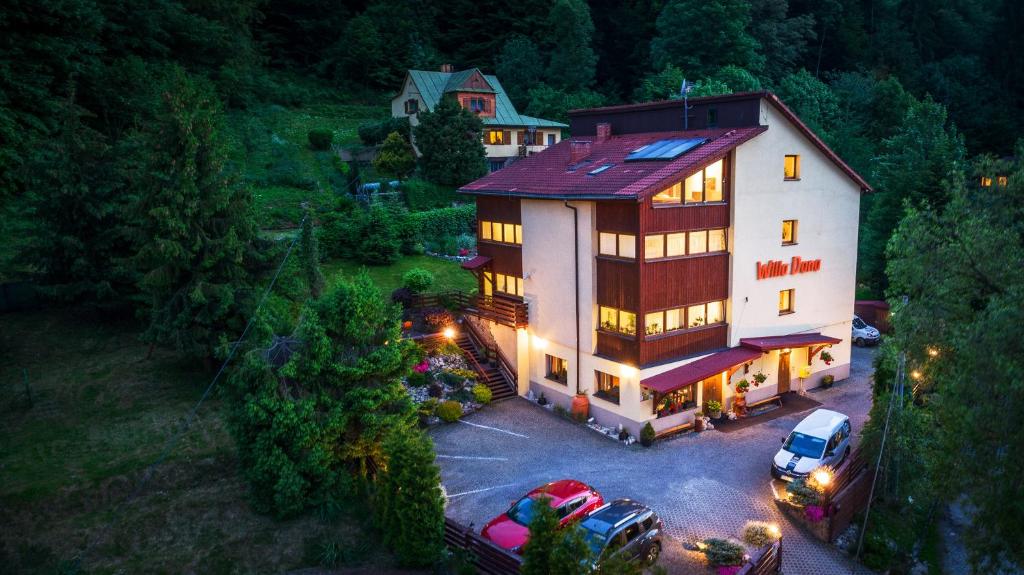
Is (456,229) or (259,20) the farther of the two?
(259,20)

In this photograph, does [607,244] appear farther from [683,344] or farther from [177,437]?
[177,437]

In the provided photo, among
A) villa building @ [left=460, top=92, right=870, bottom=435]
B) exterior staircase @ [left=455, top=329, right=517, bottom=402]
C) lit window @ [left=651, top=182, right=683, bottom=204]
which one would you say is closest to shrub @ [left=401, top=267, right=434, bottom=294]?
exterior staircase @ [left=455, top=329, right=517, bottom=402]

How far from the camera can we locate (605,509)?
17828 mm

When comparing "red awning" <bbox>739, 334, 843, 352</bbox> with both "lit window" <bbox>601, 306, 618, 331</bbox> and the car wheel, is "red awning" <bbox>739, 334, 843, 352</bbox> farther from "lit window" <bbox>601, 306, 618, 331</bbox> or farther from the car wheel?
the car wheel

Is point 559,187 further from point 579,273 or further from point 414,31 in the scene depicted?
point 414,31

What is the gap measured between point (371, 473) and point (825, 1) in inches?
2984

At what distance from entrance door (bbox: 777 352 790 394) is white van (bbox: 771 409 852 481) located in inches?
220

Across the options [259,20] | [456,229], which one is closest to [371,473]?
[456,229]

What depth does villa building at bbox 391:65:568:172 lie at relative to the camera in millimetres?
55531

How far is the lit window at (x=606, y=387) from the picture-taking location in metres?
26.2

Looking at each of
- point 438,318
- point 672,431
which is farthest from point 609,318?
point 438,318

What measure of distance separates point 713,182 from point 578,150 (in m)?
7.07

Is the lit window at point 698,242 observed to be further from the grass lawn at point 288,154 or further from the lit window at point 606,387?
the grass lawn at point 288,154

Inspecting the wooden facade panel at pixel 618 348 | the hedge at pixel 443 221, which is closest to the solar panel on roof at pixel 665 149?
the wooden facade panel at pixel 618 348
